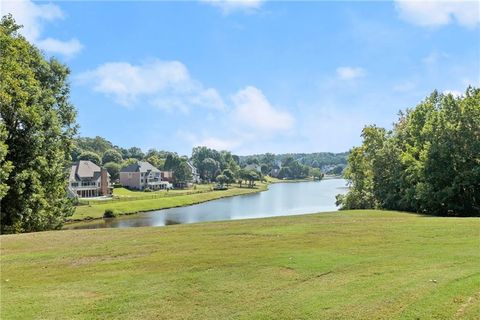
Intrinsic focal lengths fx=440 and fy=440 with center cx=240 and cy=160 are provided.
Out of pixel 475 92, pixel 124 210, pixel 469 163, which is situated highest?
pixel 475 92

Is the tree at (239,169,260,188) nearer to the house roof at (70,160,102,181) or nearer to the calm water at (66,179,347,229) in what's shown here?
the house roof at (70,160,102,181)

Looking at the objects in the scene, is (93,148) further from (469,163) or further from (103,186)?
(469,163)

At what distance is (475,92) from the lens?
33625 mm

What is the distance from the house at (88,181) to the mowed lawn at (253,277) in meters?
77.4

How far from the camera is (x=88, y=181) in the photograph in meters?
92.6

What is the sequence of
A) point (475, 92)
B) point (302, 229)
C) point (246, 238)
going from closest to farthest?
1. point (246, 238)
2. point (302, 229)
3. point (475, 92)

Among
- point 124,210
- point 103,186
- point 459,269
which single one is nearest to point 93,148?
point 103,186

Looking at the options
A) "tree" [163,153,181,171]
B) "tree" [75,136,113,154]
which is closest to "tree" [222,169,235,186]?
"tree" [163,153,181,171]

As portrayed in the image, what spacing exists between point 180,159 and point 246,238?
116680mm

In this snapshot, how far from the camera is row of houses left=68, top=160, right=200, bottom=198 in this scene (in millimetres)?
91062

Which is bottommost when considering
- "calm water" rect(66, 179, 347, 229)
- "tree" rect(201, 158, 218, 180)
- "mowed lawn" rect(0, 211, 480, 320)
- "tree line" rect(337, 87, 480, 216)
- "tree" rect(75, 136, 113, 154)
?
"calm water" rect(66, 179, 347, 229)

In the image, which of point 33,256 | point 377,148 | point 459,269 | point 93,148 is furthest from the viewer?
point 93,148

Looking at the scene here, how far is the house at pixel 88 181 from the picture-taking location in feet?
298

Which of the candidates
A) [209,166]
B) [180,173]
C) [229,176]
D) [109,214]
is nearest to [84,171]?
[109,214]
